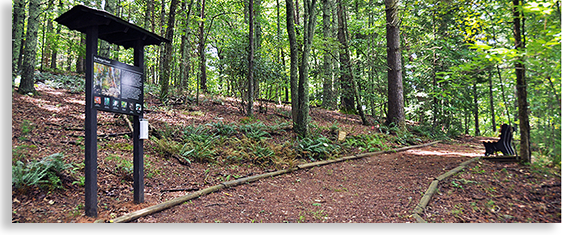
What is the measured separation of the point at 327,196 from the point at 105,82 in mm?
4316

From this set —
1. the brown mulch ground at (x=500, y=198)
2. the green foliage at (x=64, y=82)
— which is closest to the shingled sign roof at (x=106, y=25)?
the brown mulch ground at (x=500, y=198)

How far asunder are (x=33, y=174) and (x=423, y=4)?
9.75 meters

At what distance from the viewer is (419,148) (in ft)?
32.0

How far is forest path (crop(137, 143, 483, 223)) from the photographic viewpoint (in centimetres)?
428

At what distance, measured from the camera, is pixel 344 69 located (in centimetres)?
1417

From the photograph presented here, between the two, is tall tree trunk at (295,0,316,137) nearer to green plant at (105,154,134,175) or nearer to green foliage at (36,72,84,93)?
green plant at (105,154,134,175)

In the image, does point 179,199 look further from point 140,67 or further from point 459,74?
point 459,74

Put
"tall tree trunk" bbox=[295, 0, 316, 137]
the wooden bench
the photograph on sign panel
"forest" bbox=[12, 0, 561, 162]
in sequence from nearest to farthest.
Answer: the photograph on sign panel
"forest" bbox=[12, 0, 561, 162]
the wooden bench
"tall tree trunk" bbox=[295, 0, 316, 137]

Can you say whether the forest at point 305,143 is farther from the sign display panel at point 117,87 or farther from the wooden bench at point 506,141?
the sign display panel at point 117,87

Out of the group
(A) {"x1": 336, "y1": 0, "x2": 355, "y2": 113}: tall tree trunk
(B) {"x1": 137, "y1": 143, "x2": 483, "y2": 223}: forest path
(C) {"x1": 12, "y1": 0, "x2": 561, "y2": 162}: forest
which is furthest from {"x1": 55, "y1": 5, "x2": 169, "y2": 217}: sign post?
(A) {"x1": 336, "y1": 0, "x2": 355, "y2": 113}: tall tree trunk

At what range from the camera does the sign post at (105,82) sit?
3.78m

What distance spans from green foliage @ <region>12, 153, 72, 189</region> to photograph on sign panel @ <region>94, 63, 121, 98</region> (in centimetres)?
150

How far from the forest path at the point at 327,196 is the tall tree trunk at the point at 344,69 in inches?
235
